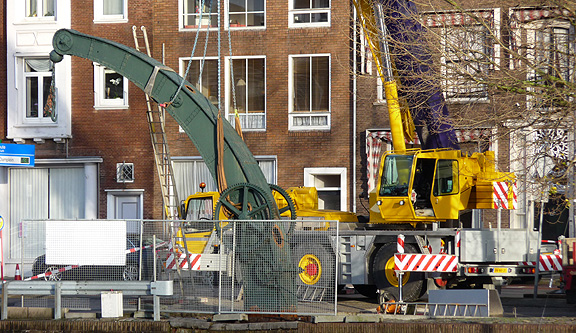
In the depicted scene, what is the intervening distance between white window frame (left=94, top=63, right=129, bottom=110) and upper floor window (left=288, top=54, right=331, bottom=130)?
535 centimetres

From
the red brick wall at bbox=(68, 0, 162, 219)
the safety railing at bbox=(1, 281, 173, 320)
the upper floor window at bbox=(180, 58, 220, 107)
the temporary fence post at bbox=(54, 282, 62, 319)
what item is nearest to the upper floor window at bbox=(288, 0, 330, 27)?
the upper floor window at bbox=(180, 58, 220, 107)

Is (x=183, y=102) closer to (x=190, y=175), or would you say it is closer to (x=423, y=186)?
(x=423, y=186)

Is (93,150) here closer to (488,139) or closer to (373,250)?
(373,250)

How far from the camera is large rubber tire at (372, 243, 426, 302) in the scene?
51.8 ft

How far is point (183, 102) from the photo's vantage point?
14.2 metres

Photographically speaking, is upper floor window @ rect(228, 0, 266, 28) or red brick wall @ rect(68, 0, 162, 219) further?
red brick wall @ rect(68, 0, 162, 219)

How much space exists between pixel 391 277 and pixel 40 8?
15891mm

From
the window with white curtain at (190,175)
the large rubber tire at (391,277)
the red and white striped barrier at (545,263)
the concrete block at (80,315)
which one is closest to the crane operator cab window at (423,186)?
the large rubber tire at (391,277)

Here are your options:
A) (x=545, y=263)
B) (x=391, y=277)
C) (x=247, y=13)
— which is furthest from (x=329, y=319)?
(x=247, y=13)

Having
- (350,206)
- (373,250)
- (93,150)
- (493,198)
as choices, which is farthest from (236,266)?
(93,150)

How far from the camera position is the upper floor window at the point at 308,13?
A: 81.1 ft

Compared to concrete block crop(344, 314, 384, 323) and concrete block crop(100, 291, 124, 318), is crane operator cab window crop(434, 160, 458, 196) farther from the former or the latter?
concrete block crop(100, 291, 124, 318)

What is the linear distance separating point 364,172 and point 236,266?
11.5m

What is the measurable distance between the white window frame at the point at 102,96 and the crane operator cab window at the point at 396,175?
11.6m
